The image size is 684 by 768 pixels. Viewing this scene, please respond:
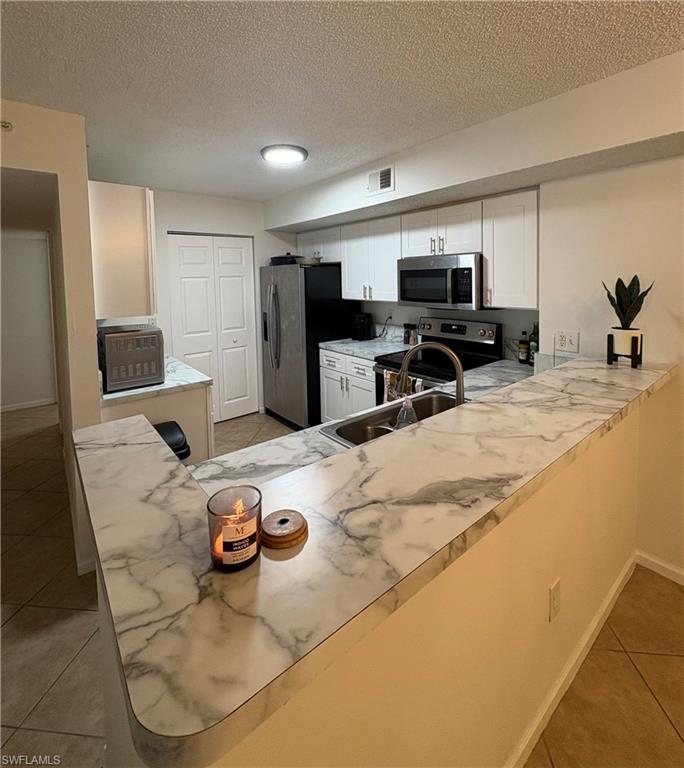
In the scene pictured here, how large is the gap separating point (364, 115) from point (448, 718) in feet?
8.52

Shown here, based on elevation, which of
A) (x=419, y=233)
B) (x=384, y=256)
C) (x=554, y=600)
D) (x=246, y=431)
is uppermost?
(x=419, y=233)

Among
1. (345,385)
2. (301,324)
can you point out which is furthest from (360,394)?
(301,324)

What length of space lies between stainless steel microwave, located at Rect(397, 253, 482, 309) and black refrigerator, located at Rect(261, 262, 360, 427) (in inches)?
38.3

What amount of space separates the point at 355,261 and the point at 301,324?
2.60 feet

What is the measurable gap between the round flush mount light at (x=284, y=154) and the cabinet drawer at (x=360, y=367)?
1650mm

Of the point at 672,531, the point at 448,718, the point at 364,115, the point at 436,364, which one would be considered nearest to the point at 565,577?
the point at 448,718

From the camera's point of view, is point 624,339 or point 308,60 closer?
point 308,60

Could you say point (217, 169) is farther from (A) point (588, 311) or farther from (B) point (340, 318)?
(A) point (588, 311)

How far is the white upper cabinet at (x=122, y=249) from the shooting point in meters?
2.59

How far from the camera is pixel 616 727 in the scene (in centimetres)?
165

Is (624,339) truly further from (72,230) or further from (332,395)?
(72,230)

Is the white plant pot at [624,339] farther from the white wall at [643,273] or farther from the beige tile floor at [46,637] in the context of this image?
the beige tile floor at [46,637]

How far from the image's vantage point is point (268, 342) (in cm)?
507

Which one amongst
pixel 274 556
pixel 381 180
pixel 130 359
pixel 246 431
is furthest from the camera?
pixel 246 431
